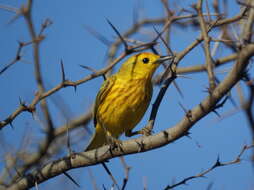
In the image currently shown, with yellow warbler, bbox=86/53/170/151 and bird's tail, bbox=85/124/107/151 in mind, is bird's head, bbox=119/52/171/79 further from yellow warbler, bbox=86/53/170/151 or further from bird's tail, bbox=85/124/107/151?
bird's tail, bbox=85/124/107/151

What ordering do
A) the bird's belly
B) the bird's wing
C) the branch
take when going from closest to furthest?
the branch < the bird's belly < the bird's wing

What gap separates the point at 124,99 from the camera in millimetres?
6246

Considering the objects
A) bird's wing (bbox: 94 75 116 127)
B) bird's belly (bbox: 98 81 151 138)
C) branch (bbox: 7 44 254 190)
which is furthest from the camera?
bird's wing (bbox: 94 75 116 127)

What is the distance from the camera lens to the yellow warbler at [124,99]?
6.17 meters

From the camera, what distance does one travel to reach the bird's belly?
6.15 metres

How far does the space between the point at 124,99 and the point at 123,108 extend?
0.15 m

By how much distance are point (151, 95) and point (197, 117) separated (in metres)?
3.34

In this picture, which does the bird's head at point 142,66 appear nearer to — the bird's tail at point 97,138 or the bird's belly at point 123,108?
the bird's belly at point 123,108

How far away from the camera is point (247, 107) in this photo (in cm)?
403

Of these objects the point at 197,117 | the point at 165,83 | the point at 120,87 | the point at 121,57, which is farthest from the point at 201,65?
the point at 197,117

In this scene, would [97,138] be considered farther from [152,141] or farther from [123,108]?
[152,141]

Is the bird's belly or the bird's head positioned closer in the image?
the bird's belly

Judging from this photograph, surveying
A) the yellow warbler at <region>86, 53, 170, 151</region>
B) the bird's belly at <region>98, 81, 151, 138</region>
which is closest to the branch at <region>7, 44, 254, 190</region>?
the yellow warbler at <region>86, 53, 170, 151</region>

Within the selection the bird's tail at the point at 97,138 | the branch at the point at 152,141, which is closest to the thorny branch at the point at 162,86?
the branch at the point at 152,141
